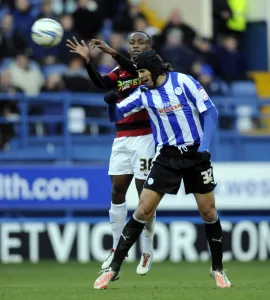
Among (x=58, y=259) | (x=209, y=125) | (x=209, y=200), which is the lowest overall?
(x=58, y=259)

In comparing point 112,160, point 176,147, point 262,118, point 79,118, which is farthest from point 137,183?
point 262,118

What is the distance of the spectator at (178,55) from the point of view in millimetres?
19359

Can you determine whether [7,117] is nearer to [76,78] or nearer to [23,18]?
[76,78]

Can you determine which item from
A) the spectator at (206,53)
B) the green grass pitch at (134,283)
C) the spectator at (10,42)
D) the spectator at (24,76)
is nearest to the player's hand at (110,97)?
the green grass pitch at (134,283)

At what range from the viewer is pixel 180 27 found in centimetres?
2031

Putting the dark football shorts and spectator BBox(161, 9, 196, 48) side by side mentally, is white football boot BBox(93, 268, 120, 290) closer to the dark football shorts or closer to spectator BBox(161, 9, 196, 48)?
the dark football shorts

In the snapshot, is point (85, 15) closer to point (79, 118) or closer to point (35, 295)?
point (79, 118)

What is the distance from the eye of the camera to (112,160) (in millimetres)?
13133

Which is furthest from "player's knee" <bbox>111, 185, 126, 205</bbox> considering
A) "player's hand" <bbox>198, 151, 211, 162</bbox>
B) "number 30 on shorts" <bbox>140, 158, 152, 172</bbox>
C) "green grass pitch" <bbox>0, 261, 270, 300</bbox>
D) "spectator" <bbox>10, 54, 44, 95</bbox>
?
"spectator" <bbox>10, 54, 44, 95</bbox>

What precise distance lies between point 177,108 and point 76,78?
7315mm

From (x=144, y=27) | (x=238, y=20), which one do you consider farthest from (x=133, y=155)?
(x=238, y=20)

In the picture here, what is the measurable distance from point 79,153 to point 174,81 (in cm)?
682

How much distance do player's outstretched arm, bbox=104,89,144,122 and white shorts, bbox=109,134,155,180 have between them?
2.91ft

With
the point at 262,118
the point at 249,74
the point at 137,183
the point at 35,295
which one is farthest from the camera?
the point at 249,74
